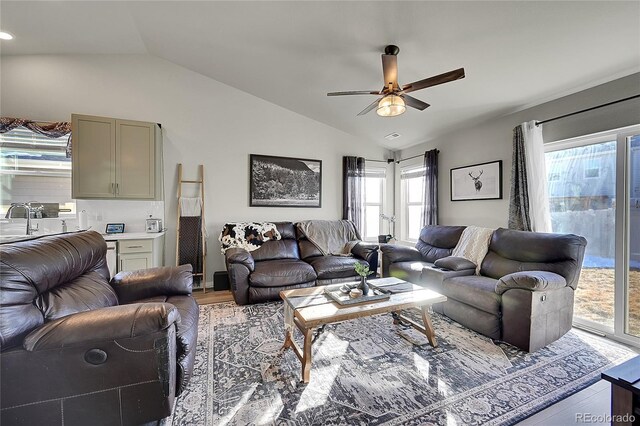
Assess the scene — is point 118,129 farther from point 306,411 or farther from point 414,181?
point 414,181

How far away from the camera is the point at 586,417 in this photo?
150 centimetres

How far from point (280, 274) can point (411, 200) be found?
3134mm

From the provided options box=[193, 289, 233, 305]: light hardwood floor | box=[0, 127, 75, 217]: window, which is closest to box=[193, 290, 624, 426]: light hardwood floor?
box=[193, 289, 233, 305]: light hardwood floor

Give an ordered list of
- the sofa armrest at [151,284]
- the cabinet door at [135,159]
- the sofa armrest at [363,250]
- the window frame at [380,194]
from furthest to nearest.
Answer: the window frame at [380,194] < the sofa armrest at [363,250] < the cabinet door at [135,159] < the sofa armrest at [151,284]

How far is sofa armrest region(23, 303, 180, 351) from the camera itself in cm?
109

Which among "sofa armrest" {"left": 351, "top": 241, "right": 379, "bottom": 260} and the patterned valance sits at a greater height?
the patterned valance

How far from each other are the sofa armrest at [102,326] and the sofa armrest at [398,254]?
118 inches

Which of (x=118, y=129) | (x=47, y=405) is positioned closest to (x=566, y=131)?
(x=47, y=405)

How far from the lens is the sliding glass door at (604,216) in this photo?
2359 mm

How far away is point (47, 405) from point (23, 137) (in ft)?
12.4

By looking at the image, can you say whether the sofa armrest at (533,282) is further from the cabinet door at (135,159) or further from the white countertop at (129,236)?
the cabinet door at (135,159)

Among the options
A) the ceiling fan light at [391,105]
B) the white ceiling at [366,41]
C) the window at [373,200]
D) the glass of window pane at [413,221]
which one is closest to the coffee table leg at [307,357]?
the ceiling fan light at [391,105]

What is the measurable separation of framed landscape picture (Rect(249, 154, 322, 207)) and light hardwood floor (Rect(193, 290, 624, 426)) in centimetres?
374

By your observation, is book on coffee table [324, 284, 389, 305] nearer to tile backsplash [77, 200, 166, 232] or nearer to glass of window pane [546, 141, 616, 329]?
glass of window pane [546, 141, 616, 329]
